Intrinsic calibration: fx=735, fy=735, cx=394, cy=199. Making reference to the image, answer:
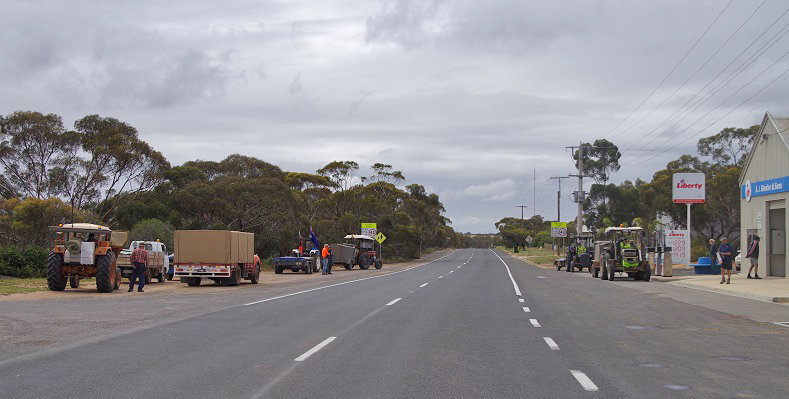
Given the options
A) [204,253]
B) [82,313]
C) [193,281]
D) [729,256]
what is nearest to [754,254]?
[729,256]

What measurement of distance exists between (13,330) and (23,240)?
32909 mm

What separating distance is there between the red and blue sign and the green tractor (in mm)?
5949

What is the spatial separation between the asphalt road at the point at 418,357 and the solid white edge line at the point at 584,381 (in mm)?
13

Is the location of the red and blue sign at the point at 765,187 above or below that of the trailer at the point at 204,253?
above

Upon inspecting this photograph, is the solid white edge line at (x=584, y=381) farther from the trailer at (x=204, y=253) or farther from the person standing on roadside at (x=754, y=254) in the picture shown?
the person standing on roadside at (x=754, y=254)

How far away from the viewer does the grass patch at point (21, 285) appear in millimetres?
25388

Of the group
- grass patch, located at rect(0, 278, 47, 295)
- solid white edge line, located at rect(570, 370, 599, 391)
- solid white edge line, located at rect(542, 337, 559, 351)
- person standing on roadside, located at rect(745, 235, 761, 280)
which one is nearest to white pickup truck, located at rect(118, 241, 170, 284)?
grass patch, located at rect(0, 278, 47, 295)

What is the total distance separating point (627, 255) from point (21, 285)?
2694cm

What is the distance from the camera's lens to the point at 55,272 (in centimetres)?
2564

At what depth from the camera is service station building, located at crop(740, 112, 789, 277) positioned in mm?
33688

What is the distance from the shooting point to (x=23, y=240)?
143 feet

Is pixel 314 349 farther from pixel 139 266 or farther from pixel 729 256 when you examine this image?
pixel 729 256

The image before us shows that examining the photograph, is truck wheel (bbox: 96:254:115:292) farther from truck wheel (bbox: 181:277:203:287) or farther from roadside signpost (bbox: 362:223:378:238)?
roadside signpost (bbox: 362:223:378:238)

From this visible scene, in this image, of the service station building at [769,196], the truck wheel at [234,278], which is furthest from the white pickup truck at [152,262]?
the service station building at [769,196]
